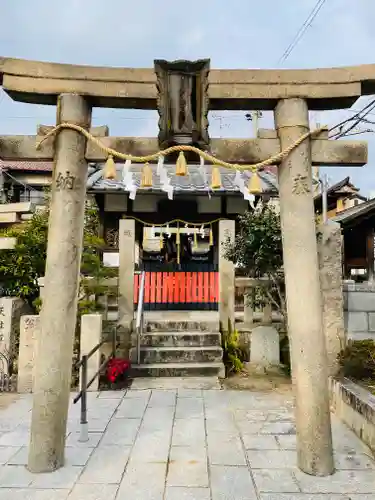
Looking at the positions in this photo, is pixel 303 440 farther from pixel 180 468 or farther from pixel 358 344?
pixel 358 344

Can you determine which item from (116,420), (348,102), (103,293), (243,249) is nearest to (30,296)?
(103,293)

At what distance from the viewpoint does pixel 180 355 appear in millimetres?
8180

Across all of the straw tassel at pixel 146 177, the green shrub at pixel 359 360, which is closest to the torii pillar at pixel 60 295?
the straw tassel at pixel 146 177

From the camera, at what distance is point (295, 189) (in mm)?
4254

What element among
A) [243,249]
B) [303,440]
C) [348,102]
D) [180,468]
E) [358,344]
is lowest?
[180,468]

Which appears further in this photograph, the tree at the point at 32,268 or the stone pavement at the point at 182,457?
the tree at the point at 32,268

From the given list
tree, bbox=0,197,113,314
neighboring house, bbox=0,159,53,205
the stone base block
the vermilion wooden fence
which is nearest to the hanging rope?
tree, bbox=0,197,113,314

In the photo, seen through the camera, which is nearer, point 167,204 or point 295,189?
point 295,189

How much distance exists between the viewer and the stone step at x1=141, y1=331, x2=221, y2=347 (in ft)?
27.9

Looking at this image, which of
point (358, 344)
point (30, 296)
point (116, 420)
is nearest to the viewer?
point (116, 420)

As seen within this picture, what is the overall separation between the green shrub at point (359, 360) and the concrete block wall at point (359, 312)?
0.68 meters

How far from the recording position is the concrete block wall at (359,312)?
6805 mm

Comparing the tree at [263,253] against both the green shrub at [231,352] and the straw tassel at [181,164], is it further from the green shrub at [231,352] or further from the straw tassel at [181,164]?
the straw tassel at [181,164]

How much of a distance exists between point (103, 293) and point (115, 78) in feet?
17.6
